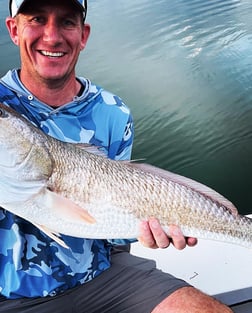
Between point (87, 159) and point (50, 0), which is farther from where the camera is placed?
point (50, 0)

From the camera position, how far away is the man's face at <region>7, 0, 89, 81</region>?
2096 millimetres

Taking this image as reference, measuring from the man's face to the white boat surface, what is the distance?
61.2 inches

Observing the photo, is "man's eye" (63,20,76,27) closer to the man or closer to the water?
the man

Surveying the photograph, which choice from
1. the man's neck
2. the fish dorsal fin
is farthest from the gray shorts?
the man's neck

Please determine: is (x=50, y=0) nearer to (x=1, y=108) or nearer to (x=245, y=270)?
(x=1, y=108)

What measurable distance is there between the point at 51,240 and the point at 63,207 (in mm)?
377

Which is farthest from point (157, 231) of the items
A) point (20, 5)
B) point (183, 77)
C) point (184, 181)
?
point (183, 77)

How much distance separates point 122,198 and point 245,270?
1.42m

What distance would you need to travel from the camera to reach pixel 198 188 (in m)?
2.01

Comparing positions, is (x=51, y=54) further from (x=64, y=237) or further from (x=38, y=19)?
(x=64, y=237)

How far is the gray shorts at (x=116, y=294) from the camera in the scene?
2133 millimetres

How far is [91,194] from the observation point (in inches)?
73.1

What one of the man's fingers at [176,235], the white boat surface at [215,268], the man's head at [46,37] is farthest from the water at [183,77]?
the man's head at [46,37]

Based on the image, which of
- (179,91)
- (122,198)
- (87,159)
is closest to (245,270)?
(122,198)
